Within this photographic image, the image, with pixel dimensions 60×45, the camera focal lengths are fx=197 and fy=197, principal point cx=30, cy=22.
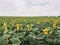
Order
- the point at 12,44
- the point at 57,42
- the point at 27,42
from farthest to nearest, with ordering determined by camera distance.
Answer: the point at 27,42, the point at 57,42, the point at 12,44

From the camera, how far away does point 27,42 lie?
4.64 meters

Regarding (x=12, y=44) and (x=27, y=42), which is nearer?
(x=12, y=44)

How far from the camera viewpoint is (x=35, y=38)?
14.1 ft

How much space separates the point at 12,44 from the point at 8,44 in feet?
0.25

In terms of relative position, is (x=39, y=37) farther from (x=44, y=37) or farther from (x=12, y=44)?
(x=12, y=44)

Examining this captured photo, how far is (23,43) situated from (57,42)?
78 cm

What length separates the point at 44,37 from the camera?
451 cm

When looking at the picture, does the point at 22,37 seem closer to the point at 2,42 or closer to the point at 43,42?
the point at 43,42

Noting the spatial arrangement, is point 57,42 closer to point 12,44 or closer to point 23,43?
point 23,43

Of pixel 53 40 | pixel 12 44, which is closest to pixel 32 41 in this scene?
pixel 53 40

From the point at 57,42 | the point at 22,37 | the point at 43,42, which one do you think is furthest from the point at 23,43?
the point at 57,42

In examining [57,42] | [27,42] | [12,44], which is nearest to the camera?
[12,44]

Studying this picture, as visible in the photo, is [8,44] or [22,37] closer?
[8,44]

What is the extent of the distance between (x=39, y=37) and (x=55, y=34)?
1.47ft
